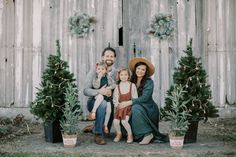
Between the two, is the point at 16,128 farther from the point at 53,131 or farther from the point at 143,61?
the point at 143,61

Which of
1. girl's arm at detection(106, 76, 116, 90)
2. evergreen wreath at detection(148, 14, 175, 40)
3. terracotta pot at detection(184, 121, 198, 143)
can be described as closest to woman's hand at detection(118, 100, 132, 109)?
girl's arm at detection(106, 76, 116, 90)

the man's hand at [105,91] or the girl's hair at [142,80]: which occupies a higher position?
the girl's hair at [142,80]

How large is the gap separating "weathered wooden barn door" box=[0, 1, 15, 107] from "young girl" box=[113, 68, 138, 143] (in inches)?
129

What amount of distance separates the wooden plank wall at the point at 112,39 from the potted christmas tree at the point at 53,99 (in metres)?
2.28

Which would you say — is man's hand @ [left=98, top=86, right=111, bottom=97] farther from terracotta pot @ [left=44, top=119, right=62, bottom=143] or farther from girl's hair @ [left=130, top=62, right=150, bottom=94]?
terracotta pot @ [left=44, top=119, right=62, bottom=143]

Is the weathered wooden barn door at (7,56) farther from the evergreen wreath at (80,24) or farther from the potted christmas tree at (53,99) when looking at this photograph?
the potted christmas tree at (53,99)

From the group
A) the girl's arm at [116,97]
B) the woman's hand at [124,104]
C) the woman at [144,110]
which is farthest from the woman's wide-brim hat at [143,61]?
the woman's hand at [124,104]

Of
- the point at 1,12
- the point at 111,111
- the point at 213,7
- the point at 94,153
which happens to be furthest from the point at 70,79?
the point at 213,7

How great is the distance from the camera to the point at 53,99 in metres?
6.77

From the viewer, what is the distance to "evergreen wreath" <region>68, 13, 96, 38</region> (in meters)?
9.09

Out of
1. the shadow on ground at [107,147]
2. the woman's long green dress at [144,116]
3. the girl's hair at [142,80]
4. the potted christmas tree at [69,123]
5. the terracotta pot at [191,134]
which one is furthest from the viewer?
the girl's hair at [142,80]

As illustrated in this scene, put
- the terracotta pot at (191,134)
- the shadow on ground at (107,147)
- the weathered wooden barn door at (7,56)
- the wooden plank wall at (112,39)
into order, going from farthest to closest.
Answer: the weathered wooden barn door at (7,56) → the wooden plank wall at (112,39) → the terracotta pot at (191,134) → the shadow on ground at (107,147)

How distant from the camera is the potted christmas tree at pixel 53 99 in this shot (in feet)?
22.2

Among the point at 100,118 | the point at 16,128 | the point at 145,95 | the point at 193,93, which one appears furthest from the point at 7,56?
the point at 193,93
